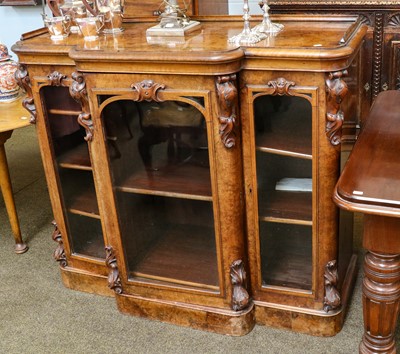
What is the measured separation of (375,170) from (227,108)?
1.72ft

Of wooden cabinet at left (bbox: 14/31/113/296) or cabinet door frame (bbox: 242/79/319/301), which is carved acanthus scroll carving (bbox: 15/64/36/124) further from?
cabinet door frame (bbox: 242/79/319/301)

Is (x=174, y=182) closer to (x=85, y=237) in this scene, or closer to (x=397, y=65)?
(x=85, y=237)

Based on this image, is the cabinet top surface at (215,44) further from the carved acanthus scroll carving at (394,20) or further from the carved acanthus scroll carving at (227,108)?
the carved acanthus scroll carving at (394,20)

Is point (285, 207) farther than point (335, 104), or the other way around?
point (285, 207)

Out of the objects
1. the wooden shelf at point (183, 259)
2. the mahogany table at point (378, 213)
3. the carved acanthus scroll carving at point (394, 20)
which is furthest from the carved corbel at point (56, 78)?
the carved acanthus scroll carving at point (394, 20)

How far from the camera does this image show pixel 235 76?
77.1 inches

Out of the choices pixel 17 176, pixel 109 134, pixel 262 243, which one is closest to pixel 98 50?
pixel 109 134

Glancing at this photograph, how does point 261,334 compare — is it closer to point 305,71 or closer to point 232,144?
point 232,144

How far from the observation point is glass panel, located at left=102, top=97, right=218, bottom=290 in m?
2.16

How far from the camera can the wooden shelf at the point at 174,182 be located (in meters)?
2.21

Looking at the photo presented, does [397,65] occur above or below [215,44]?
below

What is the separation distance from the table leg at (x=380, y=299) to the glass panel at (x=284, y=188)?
352 mm

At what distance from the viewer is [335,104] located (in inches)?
75.9

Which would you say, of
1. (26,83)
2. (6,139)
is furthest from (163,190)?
(6,139)
